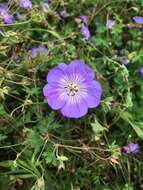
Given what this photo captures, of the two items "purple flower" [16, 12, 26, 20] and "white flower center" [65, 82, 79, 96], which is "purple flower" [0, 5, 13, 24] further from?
"white flower center" [65, 82, 79, 96]

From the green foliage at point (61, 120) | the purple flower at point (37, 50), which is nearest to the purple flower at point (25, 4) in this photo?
the green foliage at point (61, 120)

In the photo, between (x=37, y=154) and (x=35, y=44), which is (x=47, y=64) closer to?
(x=35, y=44)

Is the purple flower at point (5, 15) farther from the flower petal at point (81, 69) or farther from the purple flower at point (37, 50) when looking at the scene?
the flower petal at point (81, 69)

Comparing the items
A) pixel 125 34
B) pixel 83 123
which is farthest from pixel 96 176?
pixel 125 34

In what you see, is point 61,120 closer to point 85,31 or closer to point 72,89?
point 72,89

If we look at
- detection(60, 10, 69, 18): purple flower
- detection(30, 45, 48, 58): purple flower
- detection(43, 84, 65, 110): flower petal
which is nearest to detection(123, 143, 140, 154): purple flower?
detection(43, 84, 65, 110): flower petal
